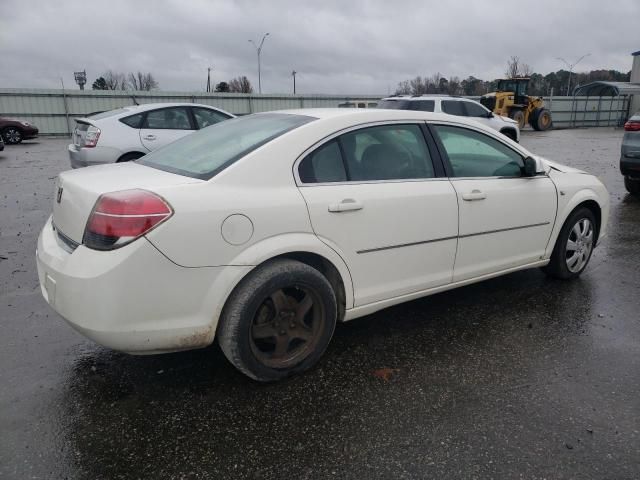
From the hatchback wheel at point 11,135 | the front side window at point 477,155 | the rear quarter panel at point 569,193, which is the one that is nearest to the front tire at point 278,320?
the front side window at point 477,155

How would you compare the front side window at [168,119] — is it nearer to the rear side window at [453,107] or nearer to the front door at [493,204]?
the front door at [493,204]

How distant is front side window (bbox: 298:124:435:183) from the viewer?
9.84 feet

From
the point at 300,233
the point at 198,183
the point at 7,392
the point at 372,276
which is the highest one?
the point at 198,183

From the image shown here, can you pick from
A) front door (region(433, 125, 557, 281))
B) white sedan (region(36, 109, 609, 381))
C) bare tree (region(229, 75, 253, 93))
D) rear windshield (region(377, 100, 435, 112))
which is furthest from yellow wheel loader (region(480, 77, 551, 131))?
bare tree (region(229, 75, 253, 93))

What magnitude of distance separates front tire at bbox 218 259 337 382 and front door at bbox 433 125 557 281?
1.17 m

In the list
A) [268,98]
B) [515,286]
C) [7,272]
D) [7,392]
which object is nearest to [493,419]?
[515,286]

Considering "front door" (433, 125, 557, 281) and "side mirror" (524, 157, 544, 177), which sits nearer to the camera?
"front door" (433, 125, 557, 281)

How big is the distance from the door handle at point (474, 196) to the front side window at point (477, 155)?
0.51ft

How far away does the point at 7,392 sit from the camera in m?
2.78

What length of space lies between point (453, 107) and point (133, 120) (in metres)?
10.0

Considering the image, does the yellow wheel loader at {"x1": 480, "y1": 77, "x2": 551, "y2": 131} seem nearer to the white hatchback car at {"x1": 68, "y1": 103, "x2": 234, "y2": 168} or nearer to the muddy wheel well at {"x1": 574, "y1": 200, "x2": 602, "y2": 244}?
the white hatchback car at {"x1": 68, "y1": 103, "x2": 234, "y2": 168}

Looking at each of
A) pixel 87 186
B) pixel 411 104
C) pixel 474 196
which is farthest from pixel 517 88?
pixel 87 186

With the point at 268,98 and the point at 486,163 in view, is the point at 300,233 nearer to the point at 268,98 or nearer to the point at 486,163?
the point at 486,163

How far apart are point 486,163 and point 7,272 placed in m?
4.34
